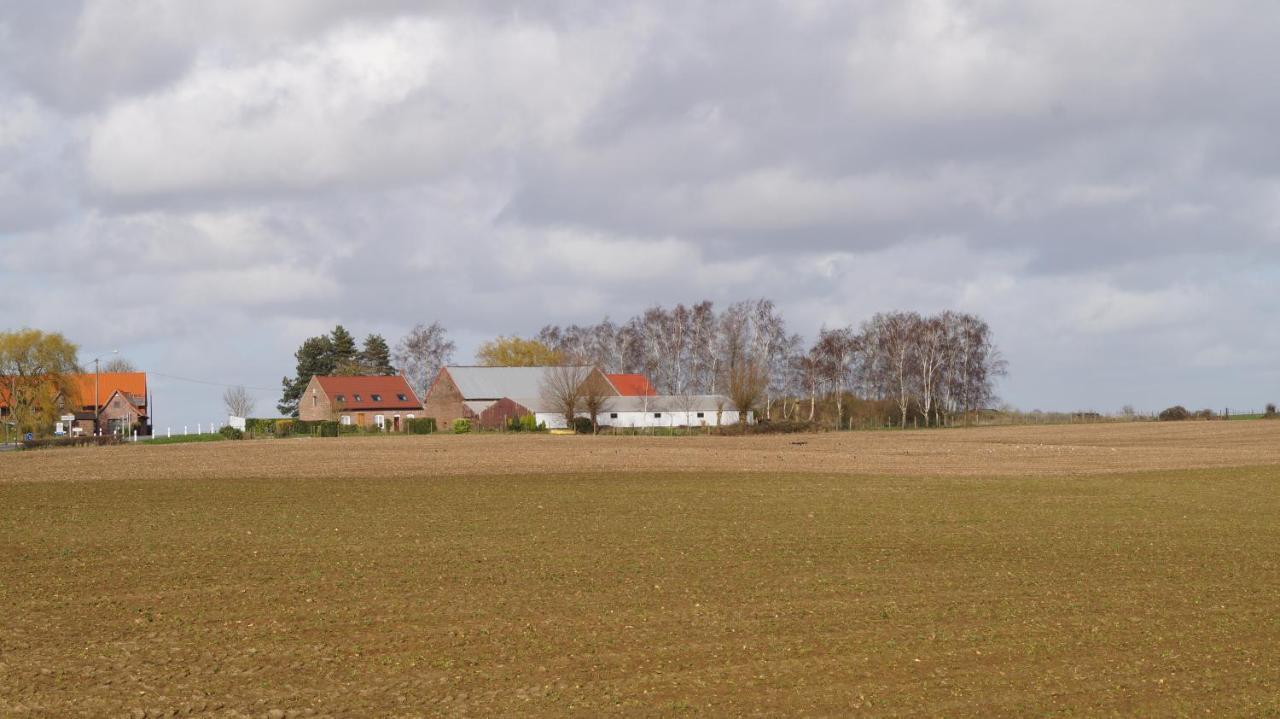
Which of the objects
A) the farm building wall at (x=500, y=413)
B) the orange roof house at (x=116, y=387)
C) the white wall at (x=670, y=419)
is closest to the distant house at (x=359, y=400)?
the farm building wall at (x=500, y=413)

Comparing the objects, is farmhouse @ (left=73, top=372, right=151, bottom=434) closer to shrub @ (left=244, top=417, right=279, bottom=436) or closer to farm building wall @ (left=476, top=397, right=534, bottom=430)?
shrub @ (left=244, top=417, right=279, bottom=436)

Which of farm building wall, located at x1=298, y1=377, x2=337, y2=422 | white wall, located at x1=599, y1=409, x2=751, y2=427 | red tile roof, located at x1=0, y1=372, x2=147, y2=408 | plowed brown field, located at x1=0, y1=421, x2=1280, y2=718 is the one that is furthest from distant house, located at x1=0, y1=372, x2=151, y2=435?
plowed brown field, located at x1=0, y1=421, x2=1280, y2=718

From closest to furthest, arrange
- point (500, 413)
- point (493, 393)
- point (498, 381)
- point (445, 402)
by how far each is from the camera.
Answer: point (500, 413), point (445, 402), point (493, 393), point (498, 381)

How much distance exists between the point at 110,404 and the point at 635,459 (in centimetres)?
9618

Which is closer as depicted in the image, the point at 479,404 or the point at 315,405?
the point at 479,404

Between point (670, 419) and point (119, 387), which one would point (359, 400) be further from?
point (670, 419)

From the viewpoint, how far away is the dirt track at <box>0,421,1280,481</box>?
43969 mm

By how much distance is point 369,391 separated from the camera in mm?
128625

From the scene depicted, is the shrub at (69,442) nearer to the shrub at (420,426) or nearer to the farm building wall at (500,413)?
the shrub at (420,426)

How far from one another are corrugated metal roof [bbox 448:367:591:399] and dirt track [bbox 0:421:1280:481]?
168 feet

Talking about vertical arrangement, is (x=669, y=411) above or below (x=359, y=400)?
below

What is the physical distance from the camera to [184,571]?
729 inches

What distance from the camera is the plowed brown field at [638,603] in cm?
1154

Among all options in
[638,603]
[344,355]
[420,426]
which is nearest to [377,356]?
[344,355]
